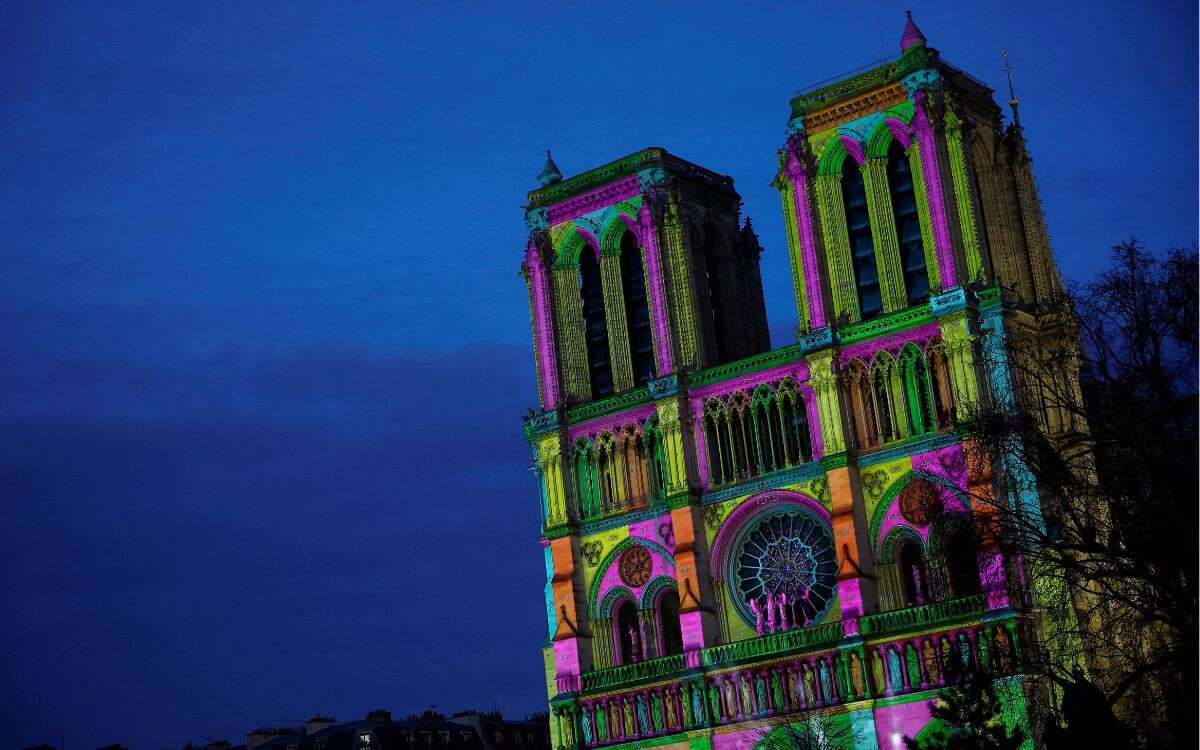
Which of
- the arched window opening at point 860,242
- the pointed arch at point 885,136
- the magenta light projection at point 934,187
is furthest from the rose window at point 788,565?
the pointed arch at point 885,136

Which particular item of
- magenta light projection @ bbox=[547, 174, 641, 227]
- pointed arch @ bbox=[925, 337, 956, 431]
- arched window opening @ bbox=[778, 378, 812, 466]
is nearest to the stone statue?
arched window opening @ bbox=[778, 378, 812, 466]

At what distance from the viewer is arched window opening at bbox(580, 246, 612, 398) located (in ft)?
281

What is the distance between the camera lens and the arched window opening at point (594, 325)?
281 feet

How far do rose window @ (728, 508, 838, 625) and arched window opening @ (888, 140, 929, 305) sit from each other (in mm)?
9862

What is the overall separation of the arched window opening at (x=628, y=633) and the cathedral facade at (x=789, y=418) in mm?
92

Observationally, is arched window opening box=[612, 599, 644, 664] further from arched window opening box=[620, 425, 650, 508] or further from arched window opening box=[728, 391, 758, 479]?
arched window opening box=[728, 391, 758, 479]

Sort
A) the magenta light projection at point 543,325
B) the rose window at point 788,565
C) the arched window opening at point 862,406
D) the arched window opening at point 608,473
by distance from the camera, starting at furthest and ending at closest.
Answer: the magenta light projection at point 543,325 < the arched window opening at point 608,473 < the rose window at point 788,565 < the arched window opening at point 862,406

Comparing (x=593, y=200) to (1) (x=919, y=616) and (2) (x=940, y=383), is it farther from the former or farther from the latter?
(1) (x=919, y=616)

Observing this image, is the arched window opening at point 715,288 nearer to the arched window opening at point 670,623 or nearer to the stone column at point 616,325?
the stone column at point 616,325

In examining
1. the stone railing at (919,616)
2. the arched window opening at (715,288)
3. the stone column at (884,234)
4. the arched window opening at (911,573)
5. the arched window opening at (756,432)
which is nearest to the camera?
the stone railing at (919,616)

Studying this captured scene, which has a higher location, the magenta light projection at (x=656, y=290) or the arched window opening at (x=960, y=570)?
the magenta light projection at (x=656, y=290)

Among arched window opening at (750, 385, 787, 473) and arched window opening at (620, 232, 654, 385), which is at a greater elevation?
arched window opening at (620, 232, 654, 385)

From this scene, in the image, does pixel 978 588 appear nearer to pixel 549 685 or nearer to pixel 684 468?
pixel 684 468

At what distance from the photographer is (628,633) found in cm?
8262
